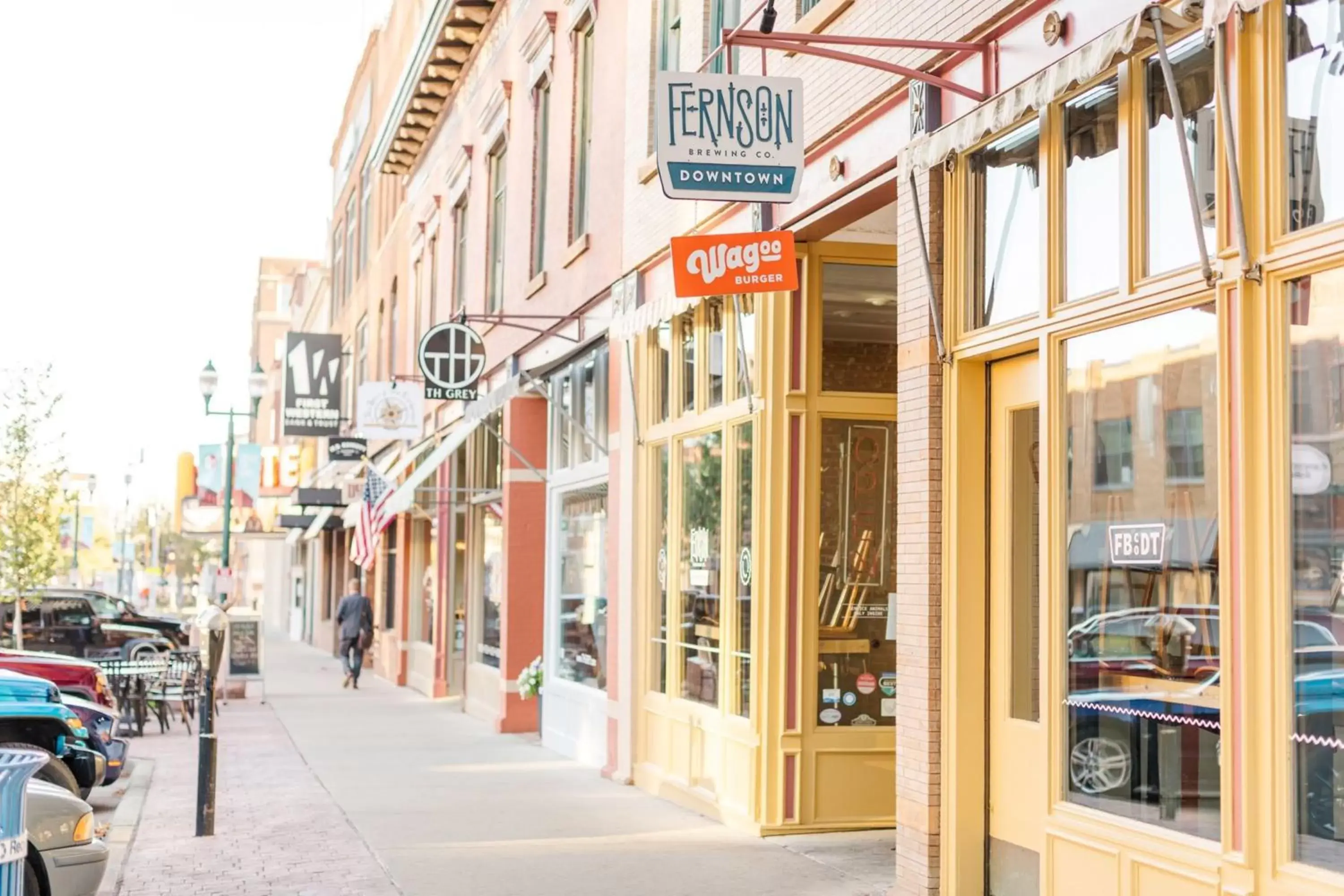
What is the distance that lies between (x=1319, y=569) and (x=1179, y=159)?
1924 millimetres

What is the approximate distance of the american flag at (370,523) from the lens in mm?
19094

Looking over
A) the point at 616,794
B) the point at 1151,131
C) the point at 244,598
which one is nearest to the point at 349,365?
the point at 616,794

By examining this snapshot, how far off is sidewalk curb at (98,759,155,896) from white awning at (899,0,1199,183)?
5.68 metres

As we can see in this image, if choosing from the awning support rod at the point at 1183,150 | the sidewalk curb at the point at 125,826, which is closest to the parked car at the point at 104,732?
the sidewalk curb at the point at 125,826

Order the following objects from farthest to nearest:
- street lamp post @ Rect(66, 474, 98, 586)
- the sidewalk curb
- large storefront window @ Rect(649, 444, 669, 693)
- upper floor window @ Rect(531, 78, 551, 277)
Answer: street lamp post @ Rect(66, 474, 98, 586), upper floor window @ Rect(531, 78, 551, 277), large storefront window @ Rect(649, 444, 669, 693), the sidewalk curb

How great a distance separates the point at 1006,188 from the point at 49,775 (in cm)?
739

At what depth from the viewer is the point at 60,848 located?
7.07 m

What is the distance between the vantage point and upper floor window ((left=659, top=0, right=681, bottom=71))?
1309 centimetres

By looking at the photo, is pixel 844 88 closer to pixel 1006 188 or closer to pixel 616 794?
pixel 1006 188

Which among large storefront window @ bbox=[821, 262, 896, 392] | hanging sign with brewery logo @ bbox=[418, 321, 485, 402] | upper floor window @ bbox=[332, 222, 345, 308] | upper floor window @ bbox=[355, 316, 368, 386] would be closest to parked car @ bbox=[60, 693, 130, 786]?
large storefront window @ bbox=[821, 262, 896, 392]

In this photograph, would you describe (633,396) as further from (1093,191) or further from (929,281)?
(1093,191)

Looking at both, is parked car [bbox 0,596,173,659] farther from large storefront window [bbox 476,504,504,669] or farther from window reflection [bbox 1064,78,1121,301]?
window reflection [bbox 1064,78,1121,301]

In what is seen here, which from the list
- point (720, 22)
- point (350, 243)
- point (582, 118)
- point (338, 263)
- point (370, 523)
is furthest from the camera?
point (338, 263)

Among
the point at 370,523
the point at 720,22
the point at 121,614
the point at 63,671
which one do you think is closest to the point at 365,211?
the point at 121,614
